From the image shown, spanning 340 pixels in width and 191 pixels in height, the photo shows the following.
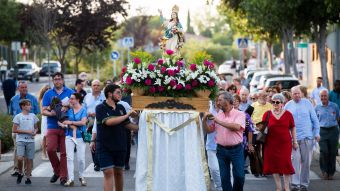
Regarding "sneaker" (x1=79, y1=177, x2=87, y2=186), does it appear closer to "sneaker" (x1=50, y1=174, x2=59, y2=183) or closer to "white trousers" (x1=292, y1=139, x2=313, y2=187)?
"sneaker" (x1=50, y1=174, x2=59, y2=183)

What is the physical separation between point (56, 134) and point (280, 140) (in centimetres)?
395

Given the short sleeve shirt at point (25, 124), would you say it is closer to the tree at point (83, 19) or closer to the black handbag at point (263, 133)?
the black handbag at point (263, 133)

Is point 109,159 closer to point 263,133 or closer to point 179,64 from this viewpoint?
point 179,64

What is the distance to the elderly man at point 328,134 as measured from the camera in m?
18.9

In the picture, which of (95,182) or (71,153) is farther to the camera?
(95,182)

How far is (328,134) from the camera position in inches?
753

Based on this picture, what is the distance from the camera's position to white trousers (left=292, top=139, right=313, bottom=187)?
55.9 feet

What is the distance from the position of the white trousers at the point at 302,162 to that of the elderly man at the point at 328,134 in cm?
160

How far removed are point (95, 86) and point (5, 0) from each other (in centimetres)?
5455

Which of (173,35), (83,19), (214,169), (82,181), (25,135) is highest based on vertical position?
(83,19)

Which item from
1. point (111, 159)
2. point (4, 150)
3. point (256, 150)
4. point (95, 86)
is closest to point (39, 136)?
point (4, 150)

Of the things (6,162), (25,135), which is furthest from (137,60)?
(6,162)

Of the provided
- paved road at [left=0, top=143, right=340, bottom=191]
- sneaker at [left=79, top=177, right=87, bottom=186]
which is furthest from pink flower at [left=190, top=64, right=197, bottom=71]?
sneaker at [left=79, top=177, right=87, bottom=186]

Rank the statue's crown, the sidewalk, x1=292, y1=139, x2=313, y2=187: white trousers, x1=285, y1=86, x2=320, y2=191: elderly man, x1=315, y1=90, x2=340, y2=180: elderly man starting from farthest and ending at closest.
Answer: the sidewalk
x1=315, y1=90, x2=340, y2=180: elderly man
x1=285, y1=86, x2=320, y2=191: elderly man
x1=292, y1=139, x2=313, y2=187: white trousers
the statue's crown
